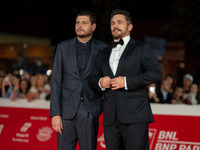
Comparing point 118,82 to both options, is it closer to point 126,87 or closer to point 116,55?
point 126,87

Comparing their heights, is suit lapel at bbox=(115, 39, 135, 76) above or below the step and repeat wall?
above

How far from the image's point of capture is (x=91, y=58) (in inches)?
154

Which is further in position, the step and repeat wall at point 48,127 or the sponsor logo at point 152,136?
the sponsor logo at point 152,136

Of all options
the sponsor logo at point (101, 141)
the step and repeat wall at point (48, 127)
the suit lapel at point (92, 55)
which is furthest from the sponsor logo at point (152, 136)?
the suit lapel at point (92, 55)

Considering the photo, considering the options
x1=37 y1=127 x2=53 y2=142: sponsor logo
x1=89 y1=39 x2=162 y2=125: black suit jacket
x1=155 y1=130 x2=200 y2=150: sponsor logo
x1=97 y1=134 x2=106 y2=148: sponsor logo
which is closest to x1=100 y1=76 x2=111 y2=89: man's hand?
x1=89 y1=39 x2=162 y2=125: black suit jacket

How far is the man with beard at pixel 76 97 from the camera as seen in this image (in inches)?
148

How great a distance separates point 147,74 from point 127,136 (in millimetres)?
597

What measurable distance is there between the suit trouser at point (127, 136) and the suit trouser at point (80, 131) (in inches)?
17.8

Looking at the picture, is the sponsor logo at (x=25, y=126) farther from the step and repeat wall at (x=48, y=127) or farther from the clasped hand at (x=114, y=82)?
the clasped hand at (x=114, y=82)

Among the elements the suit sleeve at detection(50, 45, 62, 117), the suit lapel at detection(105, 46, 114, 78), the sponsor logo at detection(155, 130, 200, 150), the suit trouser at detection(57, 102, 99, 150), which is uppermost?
the suit lapel at detection(105, 46, 114, 78)

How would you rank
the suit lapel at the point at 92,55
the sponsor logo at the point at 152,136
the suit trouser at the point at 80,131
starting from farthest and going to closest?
the sponsor logo at the point at 152,136 → the suit lapel at the point at 92,55 → the suit trouser at the point at 80,131

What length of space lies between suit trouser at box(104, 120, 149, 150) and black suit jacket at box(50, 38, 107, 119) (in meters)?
0.52

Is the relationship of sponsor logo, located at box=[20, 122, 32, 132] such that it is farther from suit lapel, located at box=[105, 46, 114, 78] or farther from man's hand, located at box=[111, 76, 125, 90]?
man's hand, located at box=[111, 76, 125, 90]

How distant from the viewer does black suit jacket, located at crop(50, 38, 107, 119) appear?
12.5 ft
